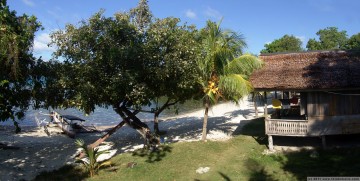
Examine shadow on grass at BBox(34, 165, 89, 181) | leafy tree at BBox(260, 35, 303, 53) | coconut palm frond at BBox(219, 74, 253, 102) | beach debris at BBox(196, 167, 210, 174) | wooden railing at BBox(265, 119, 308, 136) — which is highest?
leafy tree at BBox(260, 35, 303, 53)

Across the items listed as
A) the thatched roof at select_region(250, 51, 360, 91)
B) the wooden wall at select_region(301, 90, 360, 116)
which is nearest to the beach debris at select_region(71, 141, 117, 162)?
the thatched roof at select_region(250, 51, 360, 91)

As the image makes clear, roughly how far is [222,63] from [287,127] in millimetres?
3660

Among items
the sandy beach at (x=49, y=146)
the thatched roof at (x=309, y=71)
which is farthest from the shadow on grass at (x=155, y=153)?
the thatched roof at (x=309, y=71)

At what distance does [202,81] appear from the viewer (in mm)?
13836

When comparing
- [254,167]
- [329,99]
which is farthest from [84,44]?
[329,99]

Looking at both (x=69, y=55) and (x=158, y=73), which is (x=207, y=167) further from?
(x=69, y=55)

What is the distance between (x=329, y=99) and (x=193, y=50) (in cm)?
545

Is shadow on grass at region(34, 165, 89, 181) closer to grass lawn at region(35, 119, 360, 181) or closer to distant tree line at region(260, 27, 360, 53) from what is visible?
grass lawn at region(35, 119, 360, 181)

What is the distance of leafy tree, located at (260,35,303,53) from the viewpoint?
53188 mm

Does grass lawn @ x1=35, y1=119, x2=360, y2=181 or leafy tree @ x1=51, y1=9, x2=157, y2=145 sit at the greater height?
leafy tree @ x1=51, y1=9, x2=157, y2=145

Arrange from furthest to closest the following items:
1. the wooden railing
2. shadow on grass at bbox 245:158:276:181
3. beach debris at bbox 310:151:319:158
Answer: the wooden railing < beach debris at bbox 310:151:319:158 < shadow on grass at bbox 245:158:276:181

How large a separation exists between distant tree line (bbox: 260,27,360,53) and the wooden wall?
Answer: 41332 millimetres

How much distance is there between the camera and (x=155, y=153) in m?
13.9

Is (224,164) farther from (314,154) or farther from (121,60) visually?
(121,60)
